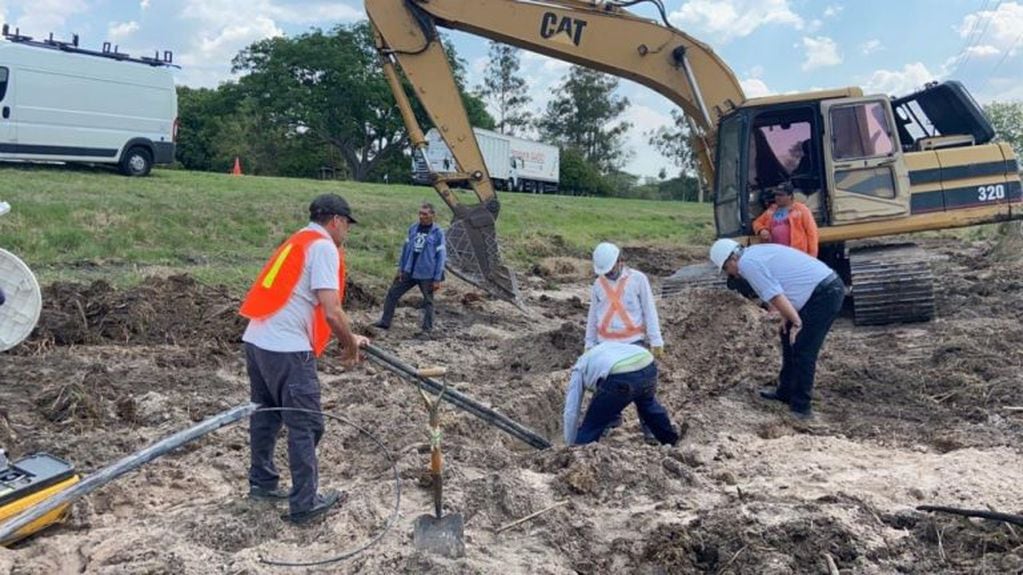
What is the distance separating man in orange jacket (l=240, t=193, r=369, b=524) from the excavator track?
24.0 feet

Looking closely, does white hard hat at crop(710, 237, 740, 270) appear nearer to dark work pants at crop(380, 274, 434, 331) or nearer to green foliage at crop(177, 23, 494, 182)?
dark work pants at crop(380, 274, 434, 331)

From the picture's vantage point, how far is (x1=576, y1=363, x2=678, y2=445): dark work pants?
18.6ft

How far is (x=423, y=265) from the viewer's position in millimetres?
10500

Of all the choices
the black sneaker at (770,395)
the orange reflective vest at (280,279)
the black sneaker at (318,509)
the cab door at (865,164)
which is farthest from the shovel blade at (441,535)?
the cab door at (865,164)

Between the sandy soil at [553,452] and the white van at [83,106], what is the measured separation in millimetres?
9642

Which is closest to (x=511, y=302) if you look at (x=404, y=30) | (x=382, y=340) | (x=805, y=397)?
(x=382, y=340)

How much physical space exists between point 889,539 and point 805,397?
2.87m

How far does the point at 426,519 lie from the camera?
14.6ft

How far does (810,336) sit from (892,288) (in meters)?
3.74

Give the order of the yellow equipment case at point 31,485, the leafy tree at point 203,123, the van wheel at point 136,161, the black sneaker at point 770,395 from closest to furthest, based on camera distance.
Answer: the yellow equipment case at point 31,485 < the black sneaker at point 770,395 < the van wheel at point 136,161 < the leafy tree at point 203,123

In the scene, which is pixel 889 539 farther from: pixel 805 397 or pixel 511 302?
pixel 511 302

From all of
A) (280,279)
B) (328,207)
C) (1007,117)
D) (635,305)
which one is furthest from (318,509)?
(1007,117)

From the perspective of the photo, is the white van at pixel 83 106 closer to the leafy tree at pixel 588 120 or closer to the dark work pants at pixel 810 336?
the dark work pants at pixel 810 336

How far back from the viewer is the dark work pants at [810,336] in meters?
6.94
